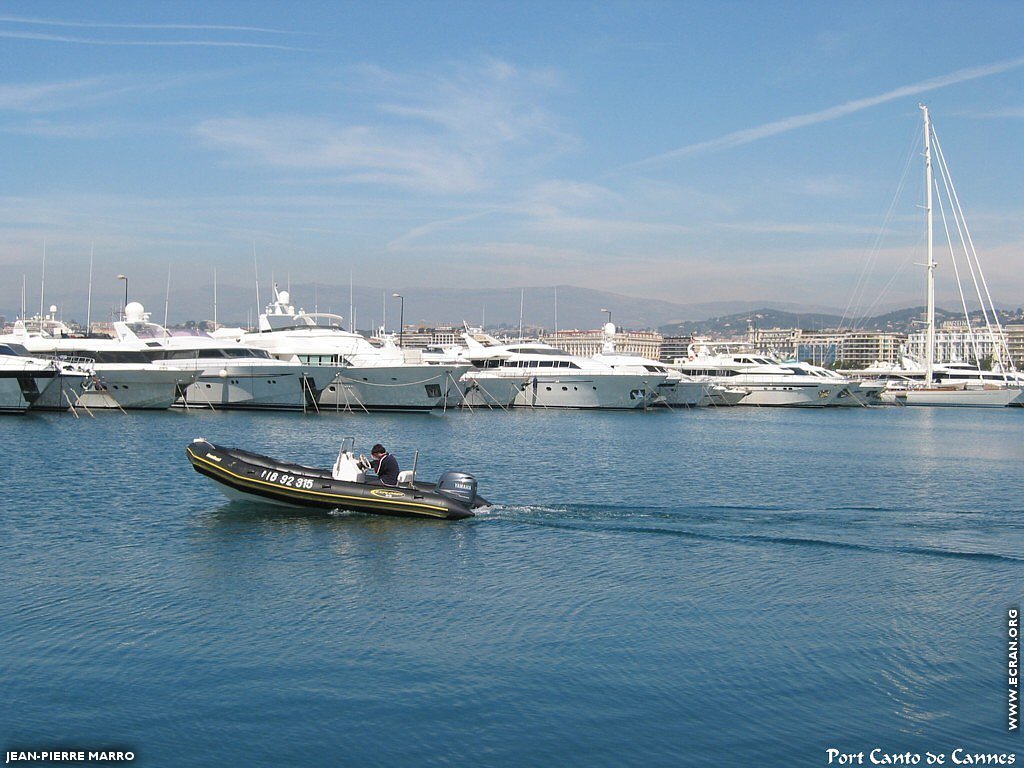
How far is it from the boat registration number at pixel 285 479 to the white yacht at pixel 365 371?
35.9 metres

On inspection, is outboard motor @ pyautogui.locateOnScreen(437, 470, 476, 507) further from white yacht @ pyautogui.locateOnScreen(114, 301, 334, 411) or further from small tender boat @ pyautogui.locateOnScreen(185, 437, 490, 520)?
white yacht @ pyautogui.locateOnScreen(114, 301, 334, 411)

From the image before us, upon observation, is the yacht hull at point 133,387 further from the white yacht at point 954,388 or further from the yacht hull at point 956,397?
the yacht hull at point 956,397

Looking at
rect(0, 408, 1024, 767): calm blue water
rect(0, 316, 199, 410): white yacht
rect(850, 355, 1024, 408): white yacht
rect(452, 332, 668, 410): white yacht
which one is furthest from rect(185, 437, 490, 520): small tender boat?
rect(850, 355, 1024, 408): white yacht

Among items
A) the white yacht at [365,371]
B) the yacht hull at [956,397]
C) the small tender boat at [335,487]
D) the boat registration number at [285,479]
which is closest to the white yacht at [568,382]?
the white yacht at [365,371]

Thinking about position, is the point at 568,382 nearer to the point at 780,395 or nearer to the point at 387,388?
the point at 387,388

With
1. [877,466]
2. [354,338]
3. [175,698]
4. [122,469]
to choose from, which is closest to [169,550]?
[175,698]

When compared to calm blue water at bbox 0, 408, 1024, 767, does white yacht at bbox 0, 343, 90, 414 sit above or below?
above

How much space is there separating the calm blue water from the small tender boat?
0.46 m

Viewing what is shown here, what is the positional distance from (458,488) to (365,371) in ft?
125

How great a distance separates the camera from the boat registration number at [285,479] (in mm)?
21672

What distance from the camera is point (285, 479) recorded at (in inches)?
861

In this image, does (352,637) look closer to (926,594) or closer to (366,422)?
(926,594)

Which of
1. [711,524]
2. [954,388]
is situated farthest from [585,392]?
[711,524]

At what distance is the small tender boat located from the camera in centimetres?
2123
